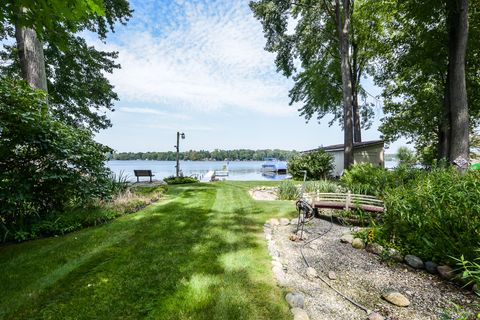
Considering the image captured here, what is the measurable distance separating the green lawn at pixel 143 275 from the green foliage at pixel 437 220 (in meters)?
2.42

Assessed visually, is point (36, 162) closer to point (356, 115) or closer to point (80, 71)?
point (80, 71)

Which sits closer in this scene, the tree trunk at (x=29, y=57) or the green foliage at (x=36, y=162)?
the green foliage at (x=36, y=162)

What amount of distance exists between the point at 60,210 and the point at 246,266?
430cm

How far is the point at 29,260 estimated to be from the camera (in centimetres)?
323

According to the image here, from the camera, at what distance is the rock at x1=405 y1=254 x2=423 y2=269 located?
3.46 meters

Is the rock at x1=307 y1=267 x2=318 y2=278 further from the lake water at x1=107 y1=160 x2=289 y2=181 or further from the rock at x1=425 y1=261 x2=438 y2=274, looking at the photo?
the lake water at x1=107 y1=160 x2=289 y2=181

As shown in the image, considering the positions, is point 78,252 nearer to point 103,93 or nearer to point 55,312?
point 55,312

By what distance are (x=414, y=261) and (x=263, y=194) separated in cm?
664

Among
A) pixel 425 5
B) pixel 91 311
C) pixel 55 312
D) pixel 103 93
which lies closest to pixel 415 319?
pixel 91 311

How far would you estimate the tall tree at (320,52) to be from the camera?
1240 cm

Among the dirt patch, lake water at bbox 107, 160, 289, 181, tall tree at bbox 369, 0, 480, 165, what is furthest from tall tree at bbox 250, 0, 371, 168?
lake water at bbox 107, 160, 289, 181

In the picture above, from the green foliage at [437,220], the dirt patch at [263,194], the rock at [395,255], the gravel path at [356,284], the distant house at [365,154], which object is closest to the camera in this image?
the gravel path at [356,284]

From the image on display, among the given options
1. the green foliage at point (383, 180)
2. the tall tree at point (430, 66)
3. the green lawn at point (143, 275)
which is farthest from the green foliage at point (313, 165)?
the green lawn at point (143, 275)

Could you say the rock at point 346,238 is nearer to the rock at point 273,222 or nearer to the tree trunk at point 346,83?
the rock at point 273,222
